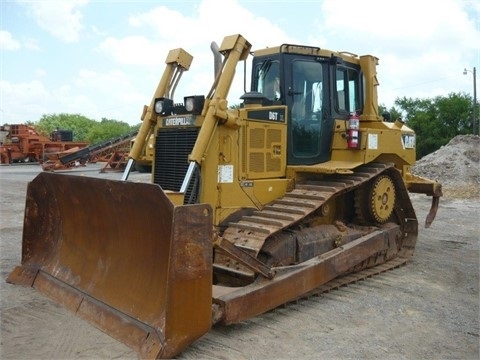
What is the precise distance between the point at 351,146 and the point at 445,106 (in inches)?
1163

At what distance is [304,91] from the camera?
6191 mm

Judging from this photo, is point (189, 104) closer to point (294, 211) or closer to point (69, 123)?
point (294, 211)

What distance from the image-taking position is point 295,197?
574 centimetres

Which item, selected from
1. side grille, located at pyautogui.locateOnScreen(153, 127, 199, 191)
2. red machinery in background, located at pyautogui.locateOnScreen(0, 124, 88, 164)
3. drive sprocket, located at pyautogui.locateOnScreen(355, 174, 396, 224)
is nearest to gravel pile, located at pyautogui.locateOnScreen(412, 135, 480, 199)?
drive sprocket, located at pyautogui.locateOnScreen(355, 174, 396, 224)

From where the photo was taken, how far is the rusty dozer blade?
12.2 feet

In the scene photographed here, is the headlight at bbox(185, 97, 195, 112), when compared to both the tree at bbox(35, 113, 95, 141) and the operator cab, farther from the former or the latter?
the tree at bbox(35, 113, 95, 141)

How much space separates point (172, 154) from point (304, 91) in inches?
73.7

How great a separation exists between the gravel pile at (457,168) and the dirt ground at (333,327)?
10.7m

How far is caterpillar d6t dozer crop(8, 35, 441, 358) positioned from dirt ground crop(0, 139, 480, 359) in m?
0.18

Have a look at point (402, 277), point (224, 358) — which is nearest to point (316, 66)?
point (402, 277)

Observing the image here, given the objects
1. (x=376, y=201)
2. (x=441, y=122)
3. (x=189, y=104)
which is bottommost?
(x=376, y=201)

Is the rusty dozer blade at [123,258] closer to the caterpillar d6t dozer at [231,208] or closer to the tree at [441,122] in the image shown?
the caterpillar d6t dozer at [231,208]

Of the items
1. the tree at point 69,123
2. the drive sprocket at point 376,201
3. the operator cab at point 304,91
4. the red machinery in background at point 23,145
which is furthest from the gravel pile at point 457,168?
the tree at point 69,123

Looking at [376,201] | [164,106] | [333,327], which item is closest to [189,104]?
[164,106]
